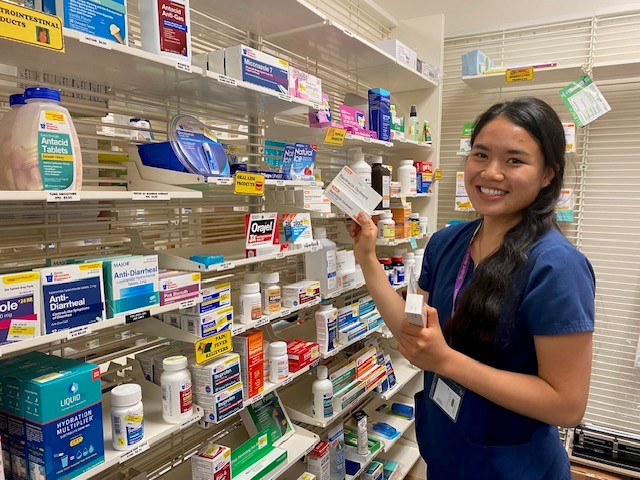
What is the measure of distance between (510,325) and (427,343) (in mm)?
307

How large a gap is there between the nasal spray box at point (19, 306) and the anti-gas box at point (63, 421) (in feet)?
0.48

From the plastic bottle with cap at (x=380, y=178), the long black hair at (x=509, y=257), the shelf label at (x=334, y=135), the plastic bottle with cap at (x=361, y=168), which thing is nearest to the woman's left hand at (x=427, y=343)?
the long black hair at (x=509, y=257)

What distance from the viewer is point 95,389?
1.27 m

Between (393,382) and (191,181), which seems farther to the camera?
(393,382)

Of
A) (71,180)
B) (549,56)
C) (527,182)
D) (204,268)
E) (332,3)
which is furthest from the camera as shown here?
(549,56)

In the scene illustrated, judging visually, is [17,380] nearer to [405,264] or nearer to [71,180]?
[71,180]

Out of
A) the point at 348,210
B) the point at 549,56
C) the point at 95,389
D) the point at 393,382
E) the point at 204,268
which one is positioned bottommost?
the point at 393,382

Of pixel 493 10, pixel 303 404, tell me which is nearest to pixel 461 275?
pixel 303 404

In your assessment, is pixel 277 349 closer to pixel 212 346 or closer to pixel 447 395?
pixel 212 346

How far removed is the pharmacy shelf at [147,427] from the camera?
51.5 inches

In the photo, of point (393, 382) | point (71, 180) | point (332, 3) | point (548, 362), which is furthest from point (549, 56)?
point (71, 180)

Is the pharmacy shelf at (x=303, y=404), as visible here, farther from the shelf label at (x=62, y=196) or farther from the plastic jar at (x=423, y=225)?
the shelf label at (x=62, y=196)

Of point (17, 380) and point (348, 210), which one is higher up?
point (348, 210)

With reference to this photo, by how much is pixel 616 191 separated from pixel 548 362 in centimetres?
288
